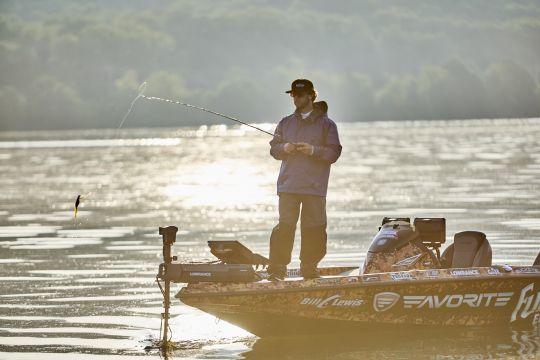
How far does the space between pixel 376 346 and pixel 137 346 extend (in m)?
2.23

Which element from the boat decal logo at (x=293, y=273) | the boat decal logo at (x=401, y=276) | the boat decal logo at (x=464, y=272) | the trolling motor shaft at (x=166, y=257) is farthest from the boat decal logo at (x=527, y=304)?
the trolling motor shaft at (x=166, y=257)

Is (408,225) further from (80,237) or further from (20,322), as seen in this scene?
(80,237)

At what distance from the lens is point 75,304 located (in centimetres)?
1418

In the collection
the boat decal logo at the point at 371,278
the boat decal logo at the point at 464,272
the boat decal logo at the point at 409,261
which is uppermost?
the boat decal logo at the point at 409,261

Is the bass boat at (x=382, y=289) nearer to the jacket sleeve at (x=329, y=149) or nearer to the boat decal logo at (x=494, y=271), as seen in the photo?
the boat decal logo at (x=494, y=271)

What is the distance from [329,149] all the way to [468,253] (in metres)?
1.86

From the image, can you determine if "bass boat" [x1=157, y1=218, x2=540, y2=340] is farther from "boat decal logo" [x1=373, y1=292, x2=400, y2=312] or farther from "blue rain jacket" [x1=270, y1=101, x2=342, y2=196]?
"blue rain jacket" [x1=270, y1=101, x2=342, y2=196]

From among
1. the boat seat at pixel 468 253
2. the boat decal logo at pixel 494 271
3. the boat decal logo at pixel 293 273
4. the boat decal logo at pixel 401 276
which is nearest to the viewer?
the boat decal logo at pixel 401 276

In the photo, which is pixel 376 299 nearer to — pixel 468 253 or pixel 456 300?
pixel 456 300

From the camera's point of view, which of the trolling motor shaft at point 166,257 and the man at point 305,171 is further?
the man at point 305,171

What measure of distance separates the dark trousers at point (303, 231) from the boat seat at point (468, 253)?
55.2 inches

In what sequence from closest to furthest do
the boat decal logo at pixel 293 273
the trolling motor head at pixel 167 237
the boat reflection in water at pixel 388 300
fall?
1. the trolling motor head at pixel 167 237
2. the boat reflection in water at pixel 388 300
3. the boat decal logo at pixel 293 273

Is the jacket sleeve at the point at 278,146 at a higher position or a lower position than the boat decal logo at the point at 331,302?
higher

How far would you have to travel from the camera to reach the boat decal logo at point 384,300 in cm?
1157
